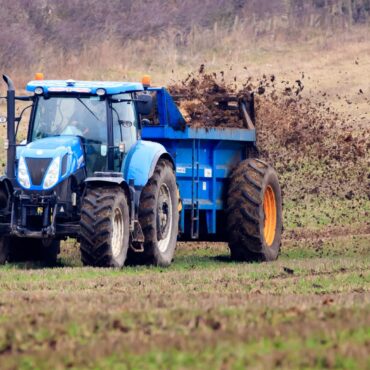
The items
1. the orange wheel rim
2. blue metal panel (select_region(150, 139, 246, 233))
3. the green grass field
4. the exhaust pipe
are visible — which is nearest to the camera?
the green grass field

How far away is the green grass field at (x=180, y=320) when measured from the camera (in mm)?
7039

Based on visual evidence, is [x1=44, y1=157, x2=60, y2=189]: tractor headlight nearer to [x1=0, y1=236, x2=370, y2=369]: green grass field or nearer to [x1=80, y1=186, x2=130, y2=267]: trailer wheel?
[x1=80, y1=186, x2=130, y2=267]: trailer wheel

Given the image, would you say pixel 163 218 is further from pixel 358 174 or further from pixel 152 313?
pixel 358 174

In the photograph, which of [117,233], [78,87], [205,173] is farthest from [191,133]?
[117,233]

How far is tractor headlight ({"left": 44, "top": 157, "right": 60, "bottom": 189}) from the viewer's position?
13.7 metres

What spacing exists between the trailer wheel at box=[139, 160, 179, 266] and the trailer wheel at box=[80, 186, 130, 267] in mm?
618

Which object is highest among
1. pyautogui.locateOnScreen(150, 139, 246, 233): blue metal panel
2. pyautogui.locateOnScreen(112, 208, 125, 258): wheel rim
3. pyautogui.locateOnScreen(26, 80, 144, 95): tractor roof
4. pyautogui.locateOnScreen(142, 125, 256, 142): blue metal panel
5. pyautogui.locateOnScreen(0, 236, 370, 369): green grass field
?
pyautogui.locateOnScreen(26, 80, 144, 95): tractor roof

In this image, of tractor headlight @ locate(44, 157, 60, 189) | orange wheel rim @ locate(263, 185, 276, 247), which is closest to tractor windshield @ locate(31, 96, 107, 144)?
tractor headlight @ locate(44, 157, 60, 189)

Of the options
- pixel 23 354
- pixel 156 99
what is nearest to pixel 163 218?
pixel 156 99

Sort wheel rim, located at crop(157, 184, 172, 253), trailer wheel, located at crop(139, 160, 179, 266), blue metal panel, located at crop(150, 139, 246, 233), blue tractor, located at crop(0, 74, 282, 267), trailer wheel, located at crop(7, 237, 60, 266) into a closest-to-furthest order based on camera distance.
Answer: blue tractor, located at crop(0, 74, 282, 267) < trailer wheel, located at crop(139, 160, 179, 266) < trailer wheel, located at crop(7, 237, 60, 266) < wheel rim, located at crop(157, 184, 172, 253) < blue metal panel, located at crop(150, 139, 246, 233)

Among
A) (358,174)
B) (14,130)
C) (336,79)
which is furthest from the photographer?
(336,79)

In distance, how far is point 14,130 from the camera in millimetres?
14219

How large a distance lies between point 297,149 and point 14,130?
11.3 metres

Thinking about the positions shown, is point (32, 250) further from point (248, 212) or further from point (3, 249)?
point (248, 212)
